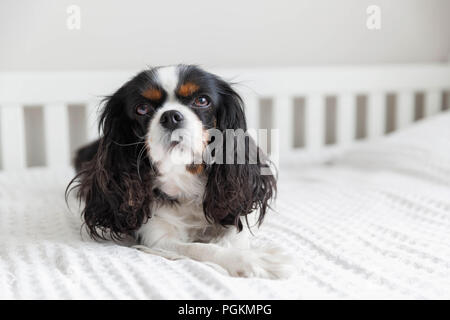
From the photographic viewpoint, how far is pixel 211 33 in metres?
2.28

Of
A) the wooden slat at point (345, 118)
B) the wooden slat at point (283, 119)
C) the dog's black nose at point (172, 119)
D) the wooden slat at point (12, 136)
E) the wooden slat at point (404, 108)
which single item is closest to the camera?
the dog's black nose at point (172, 119)

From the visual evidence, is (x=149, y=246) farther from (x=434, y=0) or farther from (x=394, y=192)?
(x=434, y=0)

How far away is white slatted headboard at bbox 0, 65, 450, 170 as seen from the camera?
2.11 m

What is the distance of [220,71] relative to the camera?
2.27 meters

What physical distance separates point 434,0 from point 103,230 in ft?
6.22

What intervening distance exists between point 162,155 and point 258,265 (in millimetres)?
317

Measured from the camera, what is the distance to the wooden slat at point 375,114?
253 centimetres

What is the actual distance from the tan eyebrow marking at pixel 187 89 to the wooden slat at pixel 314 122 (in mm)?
1236

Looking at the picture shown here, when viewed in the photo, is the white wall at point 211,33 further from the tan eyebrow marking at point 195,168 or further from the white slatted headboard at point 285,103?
the tan eyebrow marking at point 195,168

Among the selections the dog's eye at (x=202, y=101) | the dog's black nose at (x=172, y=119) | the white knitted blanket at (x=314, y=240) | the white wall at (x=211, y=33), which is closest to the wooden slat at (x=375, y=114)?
the white wall at (x=211, y=33)

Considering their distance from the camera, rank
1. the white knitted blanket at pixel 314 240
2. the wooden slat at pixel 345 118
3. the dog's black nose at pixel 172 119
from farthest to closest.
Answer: the wooden slat at pixel 345 118 < the dog's black nose at pixel 172 119 < the white knitted blanket at pixel 314 240

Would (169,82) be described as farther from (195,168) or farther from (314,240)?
(314,240)

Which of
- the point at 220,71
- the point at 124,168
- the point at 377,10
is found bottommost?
the point at 124,168

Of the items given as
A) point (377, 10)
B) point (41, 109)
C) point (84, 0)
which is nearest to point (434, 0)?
point (377, 10)
